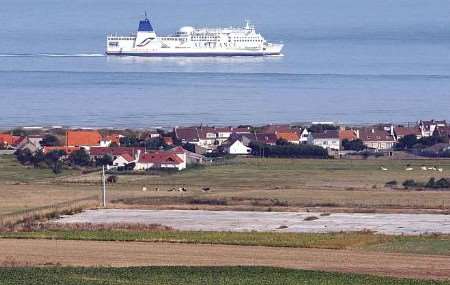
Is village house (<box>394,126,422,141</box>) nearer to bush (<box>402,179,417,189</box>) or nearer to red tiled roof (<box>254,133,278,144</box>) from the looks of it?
red tiled roof (<box>254,133,278,144</box>)

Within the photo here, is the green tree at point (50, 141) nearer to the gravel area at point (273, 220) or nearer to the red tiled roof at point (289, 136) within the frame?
the red tiled roof at point (289, 136)

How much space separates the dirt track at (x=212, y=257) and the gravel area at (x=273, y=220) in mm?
2087

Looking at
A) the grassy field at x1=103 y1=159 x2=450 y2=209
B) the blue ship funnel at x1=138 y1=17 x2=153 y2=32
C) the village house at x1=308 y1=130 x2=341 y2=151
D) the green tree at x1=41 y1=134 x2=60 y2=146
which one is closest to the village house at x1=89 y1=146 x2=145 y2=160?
the green tree at x1=41 y1=134 x2=60 y2=146

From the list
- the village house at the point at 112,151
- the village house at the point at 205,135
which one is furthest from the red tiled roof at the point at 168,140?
the village house at the point at 112,151

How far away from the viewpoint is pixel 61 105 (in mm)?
40031

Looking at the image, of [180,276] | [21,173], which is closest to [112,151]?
[21,173]

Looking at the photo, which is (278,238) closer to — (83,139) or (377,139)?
(83,139)

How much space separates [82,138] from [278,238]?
1428cm

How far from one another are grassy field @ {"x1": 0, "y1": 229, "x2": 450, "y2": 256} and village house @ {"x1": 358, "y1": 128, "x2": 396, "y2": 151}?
44.7 feet

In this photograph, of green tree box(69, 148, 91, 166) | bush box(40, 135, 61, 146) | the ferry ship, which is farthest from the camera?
the ferry ship

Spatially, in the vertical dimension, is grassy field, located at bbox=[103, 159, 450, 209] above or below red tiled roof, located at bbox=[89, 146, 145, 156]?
below

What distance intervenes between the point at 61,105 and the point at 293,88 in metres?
10.4

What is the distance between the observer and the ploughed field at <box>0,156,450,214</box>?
19.9m

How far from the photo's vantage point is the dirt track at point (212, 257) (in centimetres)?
1277
